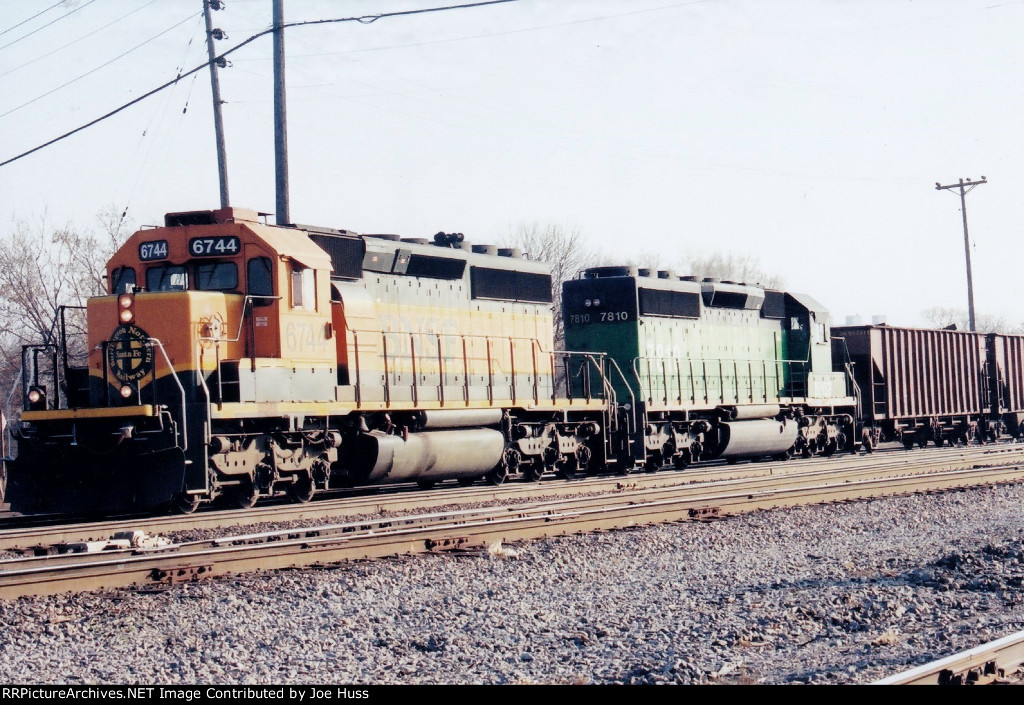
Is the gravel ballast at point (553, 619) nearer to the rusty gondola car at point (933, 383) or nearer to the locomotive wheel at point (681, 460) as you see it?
the locomotive wheel at point (681, 460)

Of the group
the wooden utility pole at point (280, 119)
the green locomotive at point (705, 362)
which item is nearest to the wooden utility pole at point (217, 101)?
the wooden utility pole at point (280, 119)

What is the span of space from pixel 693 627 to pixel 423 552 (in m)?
3.21

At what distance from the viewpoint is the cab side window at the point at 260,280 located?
483 inches

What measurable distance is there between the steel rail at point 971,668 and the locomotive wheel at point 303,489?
29.8 feet

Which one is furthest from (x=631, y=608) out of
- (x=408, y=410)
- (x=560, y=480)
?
(x=560, y=480)

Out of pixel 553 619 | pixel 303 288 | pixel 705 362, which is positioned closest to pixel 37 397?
pixel 303 288

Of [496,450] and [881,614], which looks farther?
[496,450]

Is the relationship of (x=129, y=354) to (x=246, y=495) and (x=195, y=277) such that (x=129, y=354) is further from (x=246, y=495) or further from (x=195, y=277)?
(x=246, y=495)

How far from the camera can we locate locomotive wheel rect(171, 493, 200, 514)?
11797mm

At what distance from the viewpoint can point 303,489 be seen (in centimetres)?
1325

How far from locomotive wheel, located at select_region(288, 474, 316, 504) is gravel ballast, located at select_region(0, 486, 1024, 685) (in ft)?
14.0

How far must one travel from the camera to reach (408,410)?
14266mm

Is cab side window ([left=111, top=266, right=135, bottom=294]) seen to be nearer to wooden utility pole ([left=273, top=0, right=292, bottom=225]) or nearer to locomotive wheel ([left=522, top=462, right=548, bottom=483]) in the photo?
wooden utility pole ([left=273, top=0, right=292, bottom=225])

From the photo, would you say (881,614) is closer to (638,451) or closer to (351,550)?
(351,550)
